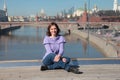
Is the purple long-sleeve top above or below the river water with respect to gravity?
above

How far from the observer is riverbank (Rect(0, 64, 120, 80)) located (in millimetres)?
2650

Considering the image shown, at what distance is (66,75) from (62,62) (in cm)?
26

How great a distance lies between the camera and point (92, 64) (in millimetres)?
3160

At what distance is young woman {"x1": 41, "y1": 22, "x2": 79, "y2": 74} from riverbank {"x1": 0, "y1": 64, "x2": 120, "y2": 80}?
0.07 meters

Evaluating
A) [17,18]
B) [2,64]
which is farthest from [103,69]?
[17,18]

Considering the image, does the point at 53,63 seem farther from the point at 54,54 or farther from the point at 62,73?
the point at 62,73

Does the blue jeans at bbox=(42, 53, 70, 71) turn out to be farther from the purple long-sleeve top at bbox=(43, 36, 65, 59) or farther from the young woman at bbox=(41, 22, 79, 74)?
the purple long-sleeve top at bbox=(43, 36, 65, 59)

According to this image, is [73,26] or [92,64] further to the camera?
[73,26]

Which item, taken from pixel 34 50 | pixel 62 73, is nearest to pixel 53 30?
pixel 62 73

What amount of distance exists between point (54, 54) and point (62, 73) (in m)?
0.31

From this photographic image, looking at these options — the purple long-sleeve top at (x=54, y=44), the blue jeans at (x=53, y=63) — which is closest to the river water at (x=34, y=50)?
the purple long-sleeve top at (x=54, y=44)

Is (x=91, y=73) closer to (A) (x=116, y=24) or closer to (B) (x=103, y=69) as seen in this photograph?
(B) (x=103, y=69)

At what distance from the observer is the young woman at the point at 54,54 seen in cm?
296

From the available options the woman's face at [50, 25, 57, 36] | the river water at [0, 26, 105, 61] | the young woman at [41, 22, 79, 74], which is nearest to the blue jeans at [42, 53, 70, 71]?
the young woman at [41, 22, 79, 74]
